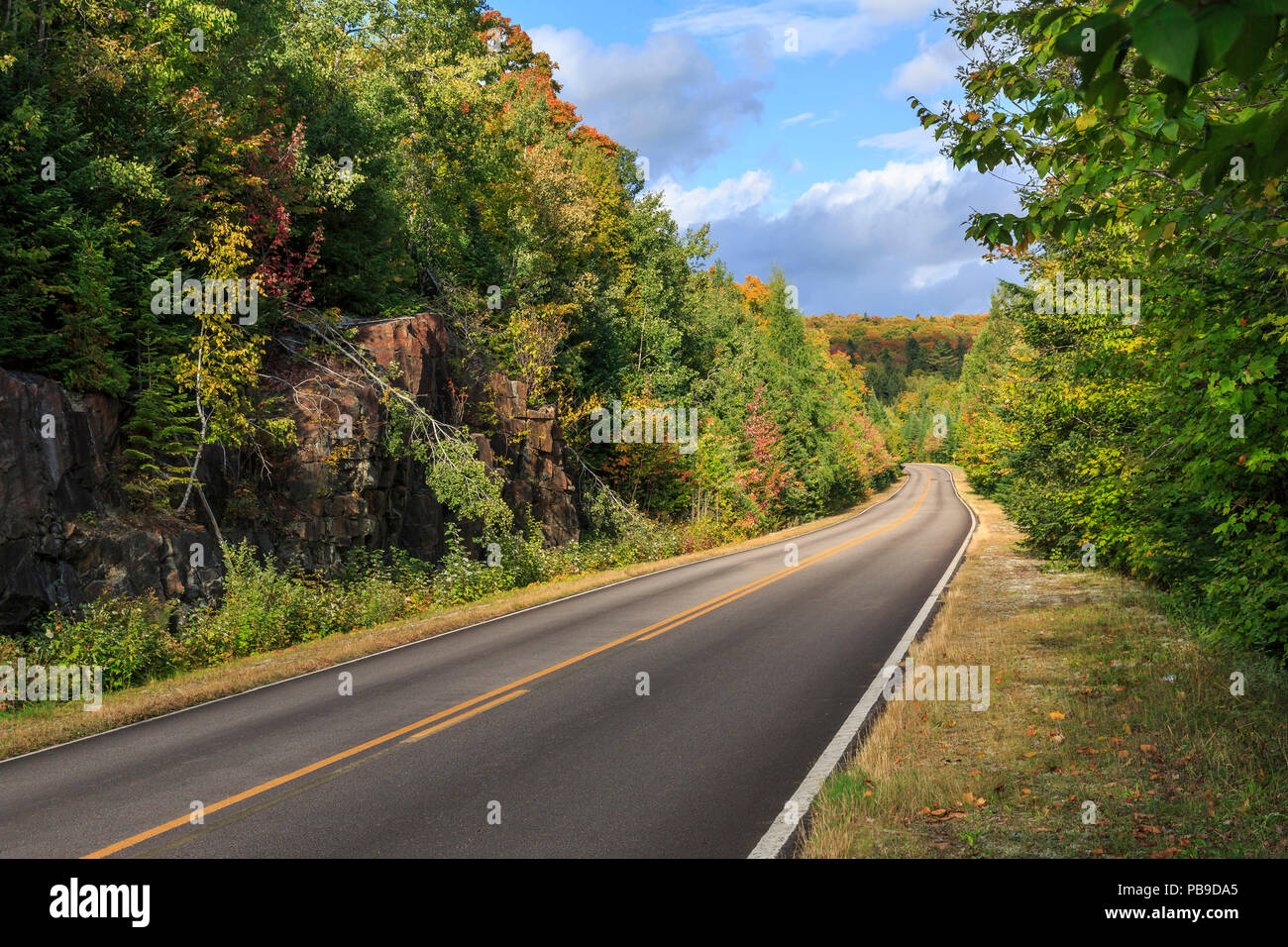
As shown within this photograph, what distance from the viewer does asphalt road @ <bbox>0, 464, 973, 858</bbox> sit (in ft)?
18.7

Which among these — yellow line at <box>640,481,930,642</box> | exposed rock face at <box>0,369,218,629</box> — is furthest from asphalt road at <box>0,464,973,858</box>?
exposed rock face at <box>0,369,218,629</box>

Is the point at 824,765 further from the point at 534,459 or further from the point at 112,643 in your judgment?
the point at 534,459

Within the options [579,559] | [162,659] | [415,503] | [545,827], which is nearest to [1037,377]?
[579,559]

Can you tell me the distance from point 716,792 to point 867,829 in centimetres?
136

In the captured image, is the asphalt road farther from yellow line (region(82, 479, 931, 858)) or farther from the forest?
the forest

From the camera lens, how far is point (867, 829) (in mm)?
5430

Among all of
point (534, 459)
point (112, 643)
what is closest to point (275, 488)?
point (112, 643)

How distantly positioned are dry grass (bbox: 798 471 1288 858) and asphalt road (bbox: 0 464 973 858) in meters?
0.80

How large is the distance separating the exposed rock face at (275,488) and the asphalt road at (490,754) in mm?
3985

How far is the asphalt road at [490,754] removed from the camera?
5715 millimetres

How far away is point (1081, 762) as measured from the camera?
6.47 metres

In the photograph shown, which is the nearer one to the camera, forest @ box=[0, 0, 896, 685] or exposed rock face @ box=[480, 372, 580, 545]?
forest @ box=[0, 0, 896, 685]
